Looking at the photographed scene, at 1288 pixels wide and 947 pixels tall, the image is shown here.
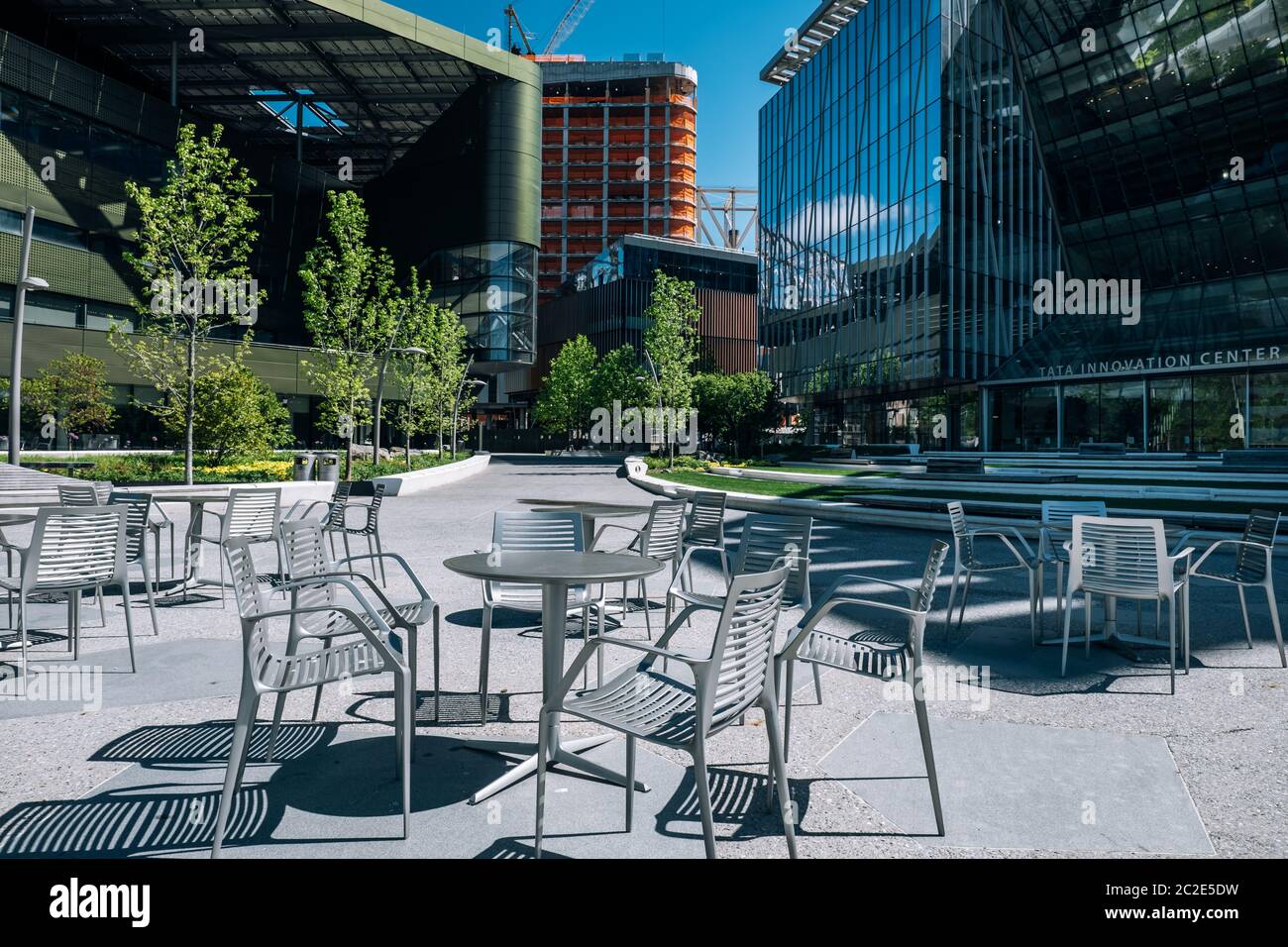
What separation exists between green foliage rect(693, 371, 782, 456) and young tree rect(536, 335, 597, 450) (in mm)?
19604

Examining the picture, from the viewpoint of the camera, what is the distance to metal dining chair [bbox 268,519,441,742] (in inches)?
157

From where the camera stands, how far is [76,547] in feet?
18.6

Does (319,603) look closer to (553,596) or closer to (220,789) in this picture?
(220,789)

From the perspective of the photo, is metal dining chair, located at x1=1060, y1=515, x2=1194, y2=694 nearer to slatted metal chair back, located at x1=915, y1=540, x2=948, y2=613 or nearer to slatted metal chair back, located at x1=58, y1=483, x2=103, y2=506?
slatted metal chair back, located at x1=915, y1=540, x2=948, y2=613

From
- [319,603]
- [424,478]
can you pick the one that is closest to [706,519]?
[319,603]

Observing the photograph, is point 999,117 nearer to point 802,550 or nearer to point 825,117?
point 825,117

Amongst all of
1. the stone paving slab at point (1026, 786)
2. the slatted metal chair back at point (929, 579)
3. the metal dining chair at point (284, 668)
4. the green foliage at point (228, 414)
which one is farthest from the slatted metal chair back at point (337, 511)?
the green foliage at point (228, 414)

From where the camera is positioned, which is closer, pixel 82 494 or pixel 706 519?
pixel 706 519

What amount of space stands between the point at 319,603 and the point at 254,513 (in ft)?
13.6

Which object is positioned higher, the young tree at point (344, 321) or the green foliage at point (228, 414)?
the young tree at point (344, 321)

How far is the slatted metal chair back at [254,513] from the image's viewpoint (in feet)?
26.5

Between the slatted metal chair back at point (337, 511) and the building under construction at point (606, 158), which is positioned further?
the building under construction at point (606, 158)

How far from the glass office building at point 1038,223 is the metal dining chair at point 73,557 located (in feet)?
108

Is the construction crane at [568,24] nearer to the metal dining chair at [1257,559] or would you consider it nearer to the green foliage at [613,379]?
the green foliage at [613,379]
